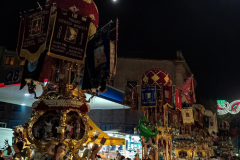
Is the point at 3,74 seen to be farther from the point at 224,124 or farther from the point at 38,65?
the point at 224,124

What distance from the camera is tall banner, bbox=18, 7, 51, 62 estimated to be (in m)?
6.74

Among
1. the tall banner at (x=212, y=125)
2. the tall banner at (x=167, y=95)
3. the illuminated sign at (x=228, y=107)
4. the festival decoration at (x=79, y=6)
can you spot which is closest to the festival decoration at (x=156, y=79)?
the tall banner at (x=167, y=95)

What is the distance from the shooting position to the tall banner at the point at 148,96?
12531mm

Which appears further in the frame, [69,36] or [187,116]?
[187,116]

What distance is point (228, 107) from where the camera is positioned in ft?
117

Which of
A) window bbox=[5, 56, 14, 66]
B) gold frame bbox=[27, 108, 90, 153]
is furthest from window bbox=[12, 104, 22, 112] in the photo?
gold frame bbox=[27, 108, 90, 153]

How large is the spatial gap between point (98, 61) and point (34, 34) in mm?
2327

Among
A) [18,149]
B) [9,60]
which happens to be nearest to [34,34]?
[18,149]

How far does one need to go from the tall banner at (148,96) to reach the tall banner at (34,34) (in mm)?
7459

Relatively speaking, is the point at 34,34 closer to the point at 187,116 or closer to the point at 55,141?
the point at 55,141

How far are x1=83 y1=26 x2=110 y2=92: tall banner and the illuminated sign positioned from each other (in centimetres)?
3226

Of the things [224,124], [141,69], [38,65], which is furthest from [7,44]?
[224,124]

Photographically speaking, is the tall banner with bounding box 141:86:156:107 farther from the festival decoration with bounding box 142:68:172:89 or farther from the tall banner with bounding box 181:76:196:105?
the tall banner with bounding box 181:76:196:105

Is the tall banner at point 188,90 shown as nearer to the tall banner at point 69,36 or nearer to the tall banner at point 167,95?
the tall banner at point 167,95
